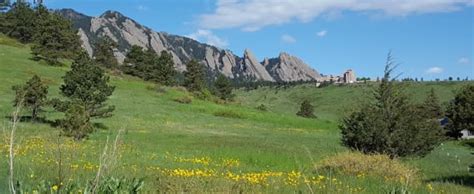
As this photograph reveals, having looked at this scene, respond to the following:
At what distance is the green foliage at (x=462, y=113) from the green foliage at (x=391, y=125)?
123ft

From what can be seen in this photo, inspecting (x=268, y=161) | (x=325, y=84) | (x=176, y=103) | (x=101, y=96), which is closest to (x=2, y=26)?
(x=176, y=103)

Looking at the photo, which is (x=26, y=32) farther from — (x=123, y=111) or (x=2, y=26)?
(x=123, y=111)

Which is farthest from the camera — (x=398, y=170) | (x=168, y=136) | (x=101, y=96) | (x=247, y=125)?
(x=247, y=125)

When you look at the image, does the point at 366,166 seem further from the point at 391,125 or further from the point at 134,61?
the point at 134,61

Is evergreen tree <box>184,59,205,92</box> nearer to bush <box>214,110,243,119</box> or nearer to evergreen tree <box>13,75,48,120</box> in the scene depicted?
bush <box>214,110,243,119</box>

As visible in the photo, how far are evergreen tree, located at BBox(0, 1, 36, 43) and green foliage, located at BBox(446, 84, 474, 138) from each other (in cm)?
5967

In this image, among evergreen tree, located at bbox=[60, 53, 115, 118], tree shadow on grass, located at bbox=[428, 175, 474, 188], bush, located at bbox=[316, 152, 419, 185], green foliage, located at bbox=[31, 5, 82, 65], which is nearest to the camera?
tree shadow on grass, located at bbox=[428, 175, 474, 188]

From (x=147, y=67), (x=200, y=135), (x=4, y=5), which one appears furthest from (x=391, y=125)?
(x=4, y=5)

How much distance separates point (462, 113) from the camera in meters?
58.4

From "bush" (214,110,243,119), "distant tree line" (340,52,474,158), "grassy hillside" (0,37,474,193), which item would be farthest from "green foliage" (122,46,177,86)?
"distant tree line" (340,52,474,158)

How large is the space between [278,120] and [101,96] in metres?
29.6

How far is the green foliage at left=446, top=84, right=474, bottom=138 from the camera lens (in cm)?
A: 5800

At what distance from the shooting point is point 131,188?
483 cm

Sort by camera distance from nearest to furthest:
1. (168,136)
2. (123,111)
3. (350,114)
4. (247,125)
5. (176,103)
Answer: (350,114) → (168,136) → (123,111) → (247,125) → (176,103)
